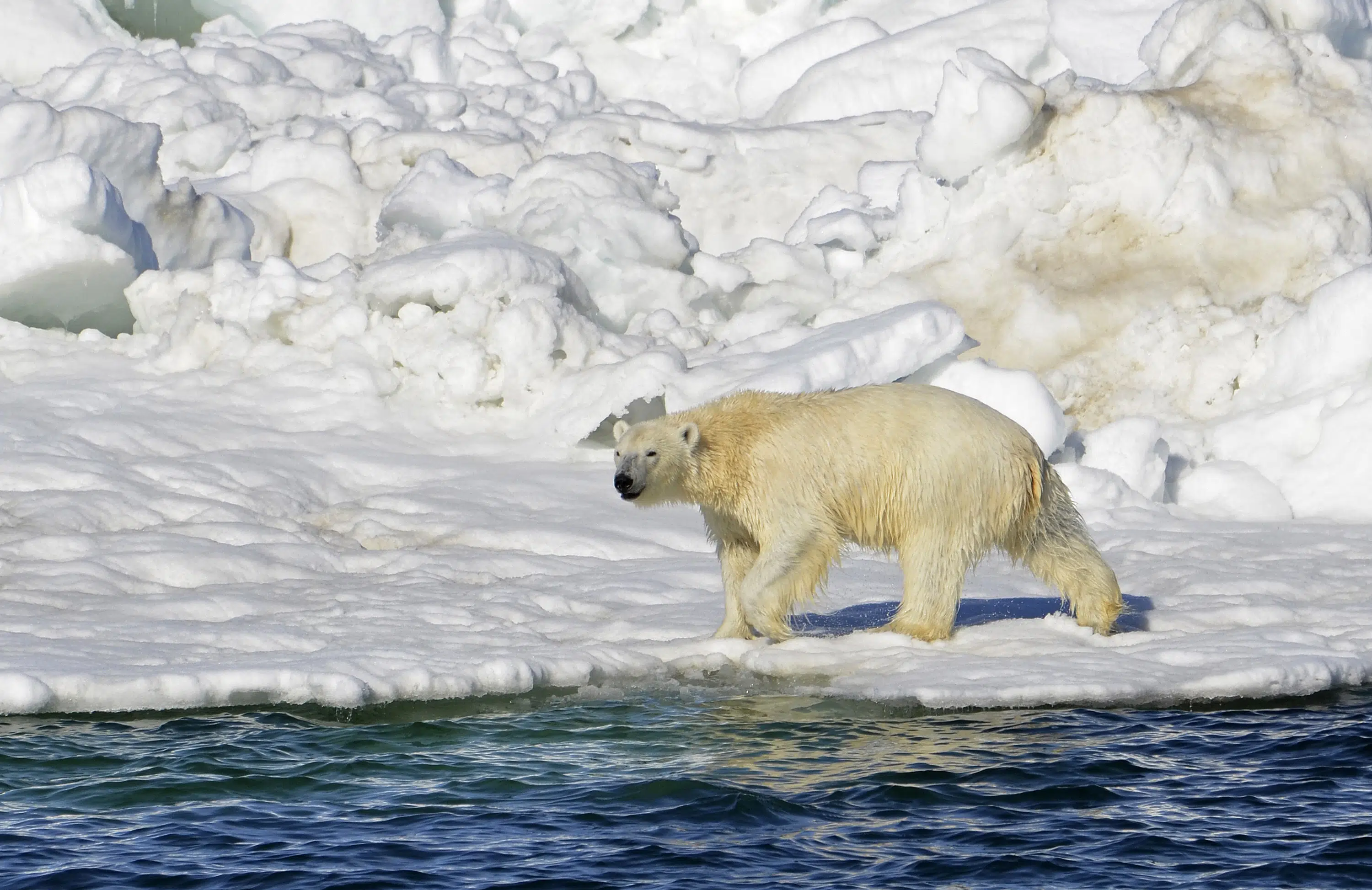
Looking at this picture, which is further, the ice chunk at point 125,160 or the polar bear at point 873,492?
the ice chunk at point 125,160

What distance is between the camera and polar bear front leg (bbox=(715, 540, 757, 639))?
799 cm

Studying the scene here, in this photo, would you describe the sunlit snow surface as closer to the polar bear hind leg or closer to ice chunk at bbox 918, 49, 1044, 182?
the polar bear hind leg

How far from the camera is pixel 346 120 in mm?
18219

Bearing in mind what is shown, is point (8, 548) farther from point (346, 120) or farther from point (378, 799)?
point (346, 120)

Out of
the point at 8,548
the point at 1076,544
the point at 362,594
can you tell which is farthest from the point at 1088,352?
the point at 8,548

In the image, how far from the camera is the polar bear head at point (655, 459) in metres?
7.71

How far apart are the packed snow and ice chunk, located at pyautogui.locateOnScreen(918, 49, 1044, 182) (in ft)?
0.12

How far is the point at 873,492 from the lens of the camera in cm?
778

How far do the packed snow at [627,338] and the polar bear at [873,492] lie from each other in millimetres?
296

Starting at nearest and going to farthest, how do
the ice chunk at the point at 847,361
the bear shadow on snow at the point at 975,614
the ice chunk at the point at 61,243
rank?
the bear shadow on snow at the point at 975,614 → the ice chunk at the point at 847,361 → the ice chunk at the point at 61,243

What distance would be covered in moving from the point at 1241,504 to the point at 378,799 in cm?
764

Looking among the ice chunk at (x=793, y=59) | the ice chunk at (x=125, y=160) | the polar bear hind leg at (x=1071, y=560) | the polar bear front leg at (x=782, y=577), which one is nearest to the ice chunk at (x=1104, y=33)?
the ice chunk at (x=793, y=59)

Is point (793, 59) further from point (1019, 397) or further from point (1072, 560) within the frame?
point (1072, 560)

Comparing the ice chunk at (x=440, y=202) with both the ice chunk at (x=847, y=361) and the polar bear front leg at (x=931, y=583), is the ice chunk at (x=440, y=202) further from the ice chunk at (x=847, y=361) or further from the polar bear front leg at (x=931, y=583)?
the polar bear front leg at (x=931, y=583)
